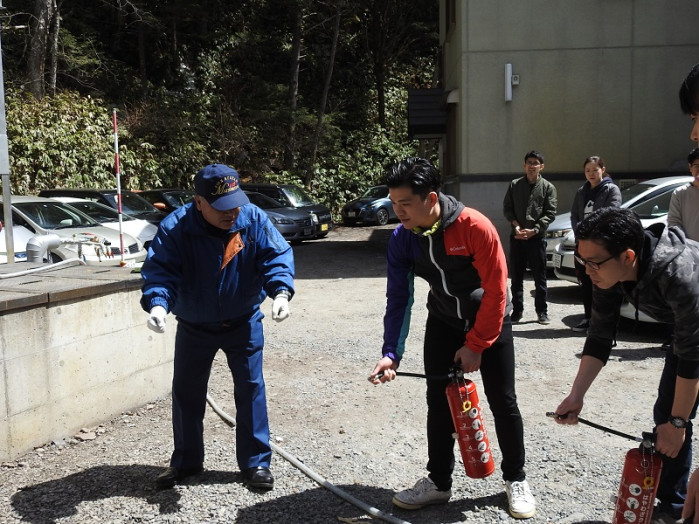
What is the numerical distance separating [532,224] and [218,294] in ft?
16.5

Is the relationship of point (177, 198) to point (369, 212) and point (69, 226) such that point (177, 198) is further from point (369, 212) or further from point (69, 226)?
point (369, 212)

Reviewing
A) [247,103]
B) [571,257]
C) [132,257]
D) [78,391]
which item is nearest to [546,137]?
[571,257]

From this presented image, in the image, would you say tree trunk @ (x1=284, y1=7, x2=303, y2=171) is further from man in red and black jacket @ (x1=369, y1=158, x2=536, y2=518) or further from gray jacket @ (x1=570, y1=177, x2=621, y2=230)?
man in red and black jacket @ (x1=369, y1=158, x2=536, y2=518)

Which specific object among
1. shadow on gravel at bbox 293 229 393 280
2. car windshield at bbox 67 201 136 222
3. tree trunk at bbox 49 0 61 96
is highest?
tree trunk at bbox 49 0 61 96

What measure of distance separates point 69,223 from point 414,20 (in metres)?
24.7

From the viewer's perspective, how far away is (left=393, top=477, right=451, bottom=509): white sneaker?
3758 millimetres

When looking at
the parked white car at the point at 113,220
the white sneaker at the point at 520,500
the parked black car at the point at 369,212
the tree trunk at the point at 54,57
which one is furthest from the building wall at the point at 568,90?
the tree trunk at the point at 54,57

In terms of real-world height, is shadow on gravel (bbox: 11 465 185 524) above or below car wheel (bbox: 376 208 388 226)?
below

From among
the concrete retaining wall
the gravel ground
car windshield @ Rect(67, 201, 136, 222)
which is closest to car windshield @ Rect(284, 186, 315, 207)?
car windshield @ Rect(67, 201, 136, 222)

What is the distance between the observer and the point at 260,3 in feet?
102

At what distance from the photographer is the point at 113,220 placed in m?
13.1

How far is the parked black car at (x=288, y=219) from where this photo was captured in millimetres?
18297

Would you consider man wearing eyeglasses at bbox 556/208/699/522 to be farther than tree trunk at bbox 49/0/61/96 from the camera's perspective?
No

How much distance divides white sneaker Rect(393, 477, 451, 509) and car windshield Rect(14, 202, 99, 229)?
29.4ft
